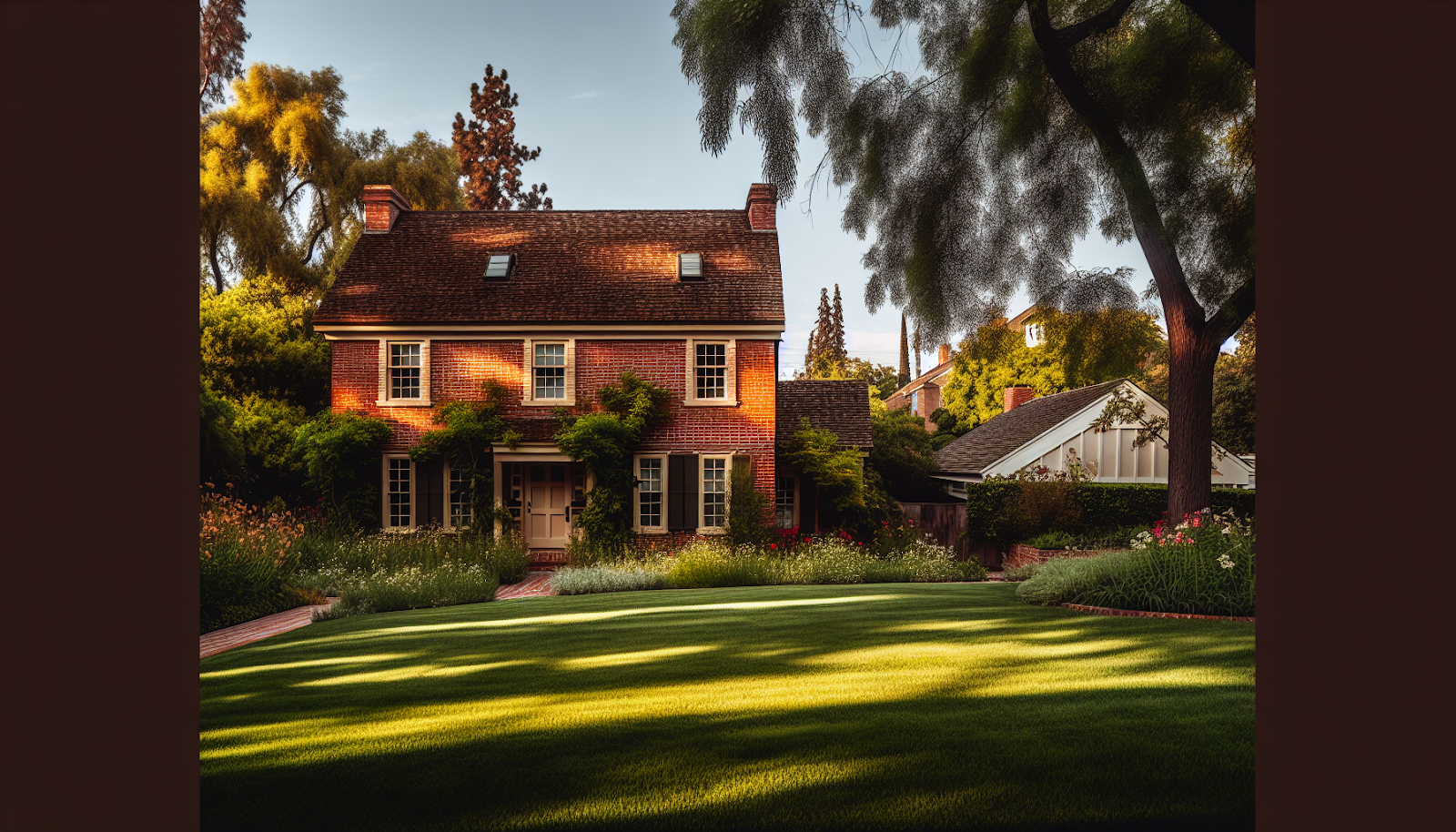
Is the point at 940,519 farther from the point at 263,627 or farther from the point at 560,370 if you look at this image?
the point at 263,627

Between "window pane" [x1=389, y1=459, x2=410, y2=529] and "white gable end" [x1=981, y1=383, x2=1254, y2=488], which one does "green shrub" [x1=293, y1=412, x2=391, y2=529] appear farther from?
"white gable end" [x1=981, y1=383, x2=1254, y2=488]

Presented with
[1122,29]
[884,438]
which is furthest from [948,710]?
[884,438]

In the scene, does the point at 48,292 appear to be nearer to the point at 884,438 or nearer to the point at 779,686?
the point at 779,686

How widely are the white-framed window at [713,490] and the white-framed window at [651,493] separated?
86 cm

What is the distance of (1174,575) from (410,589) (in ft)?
32.6

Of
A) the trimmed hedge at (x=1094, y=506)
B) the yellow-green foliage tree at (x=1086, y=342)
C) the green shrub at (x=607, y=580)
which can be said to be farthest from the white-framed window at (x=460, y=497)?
the trimmed hedge at (x=1094, y=506)

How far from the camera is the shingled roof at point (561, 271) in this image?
52.7 ft

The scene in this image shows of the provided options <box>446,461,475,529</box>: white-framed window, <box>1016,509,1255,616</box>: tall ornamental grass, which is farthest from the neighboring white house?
<box>446,461,475,529</box>: white-framed window

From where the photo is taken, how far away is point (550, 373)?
1625 centimetres

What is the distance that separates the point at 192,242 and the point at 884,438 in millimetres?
20291

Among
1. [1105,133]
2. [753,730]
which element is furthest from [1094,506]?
[753,730]

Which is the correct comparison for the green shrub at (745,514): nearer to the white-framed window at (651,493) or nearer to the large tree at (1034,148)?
the white-framed window at (651,493)

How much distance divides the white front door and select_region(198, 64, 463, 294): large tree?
13192 mm

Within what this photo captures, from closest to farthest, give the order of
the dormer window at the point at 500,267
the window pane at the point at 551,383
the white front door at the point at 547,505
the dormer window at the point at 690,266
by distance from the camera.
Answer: the window pane at the point at 551,383
the white front door at the point at 547,505
the dormer window at the point at 690,266
the dormer window at the point at 500,267
